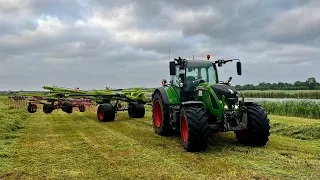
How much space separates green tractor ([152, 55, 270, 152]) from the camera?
278 inches

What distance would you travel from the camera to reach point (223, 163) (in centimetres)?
598

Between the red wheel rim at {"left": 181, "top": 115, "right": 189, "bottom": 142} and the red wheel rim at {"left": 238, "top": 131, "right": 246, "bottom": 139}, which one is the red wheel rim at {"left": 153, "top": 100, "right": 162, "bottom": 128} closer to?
the red wheel rim at {"left": 181, "top": 115, "right": 189, "bottom": 142}

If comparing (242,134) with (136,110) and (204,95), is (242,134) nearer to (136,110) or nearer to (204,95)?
(204,95)

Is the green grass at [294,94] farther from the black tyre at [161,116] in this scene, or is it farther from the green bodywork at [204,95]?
the green bodywork at [204,95]

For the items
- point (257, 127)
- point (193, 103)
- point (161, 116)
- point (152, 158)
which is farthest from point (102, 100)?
point (257, 127)

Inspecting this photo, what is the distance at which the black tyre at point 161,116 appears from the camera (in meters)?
9.32

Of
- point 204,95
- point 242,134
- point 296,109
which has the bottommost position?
point 242,134

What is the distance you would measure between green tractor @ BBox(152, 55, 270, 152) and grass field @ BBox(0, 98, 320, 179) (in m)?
0.35

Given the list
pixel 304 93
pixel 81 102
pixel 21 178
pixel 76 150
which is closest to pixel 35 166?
pixel 21 178

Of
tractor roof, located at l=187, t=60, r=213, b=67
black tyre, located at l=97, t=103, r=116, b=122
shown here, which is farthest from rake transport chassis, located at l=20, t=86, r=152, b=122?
tractor roof, located at l=187, t=60, r=213, b=67

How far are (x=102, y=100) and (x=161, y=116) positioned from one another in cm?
692

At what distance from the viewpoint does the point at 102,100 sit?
631 inches

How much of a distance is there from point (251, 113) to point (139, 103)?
8.22 metres

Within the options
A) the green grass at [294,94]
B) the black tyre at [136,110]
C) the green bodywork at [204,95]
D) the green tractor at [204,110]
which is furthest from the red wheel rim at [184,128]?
the green grass at [294,94]
